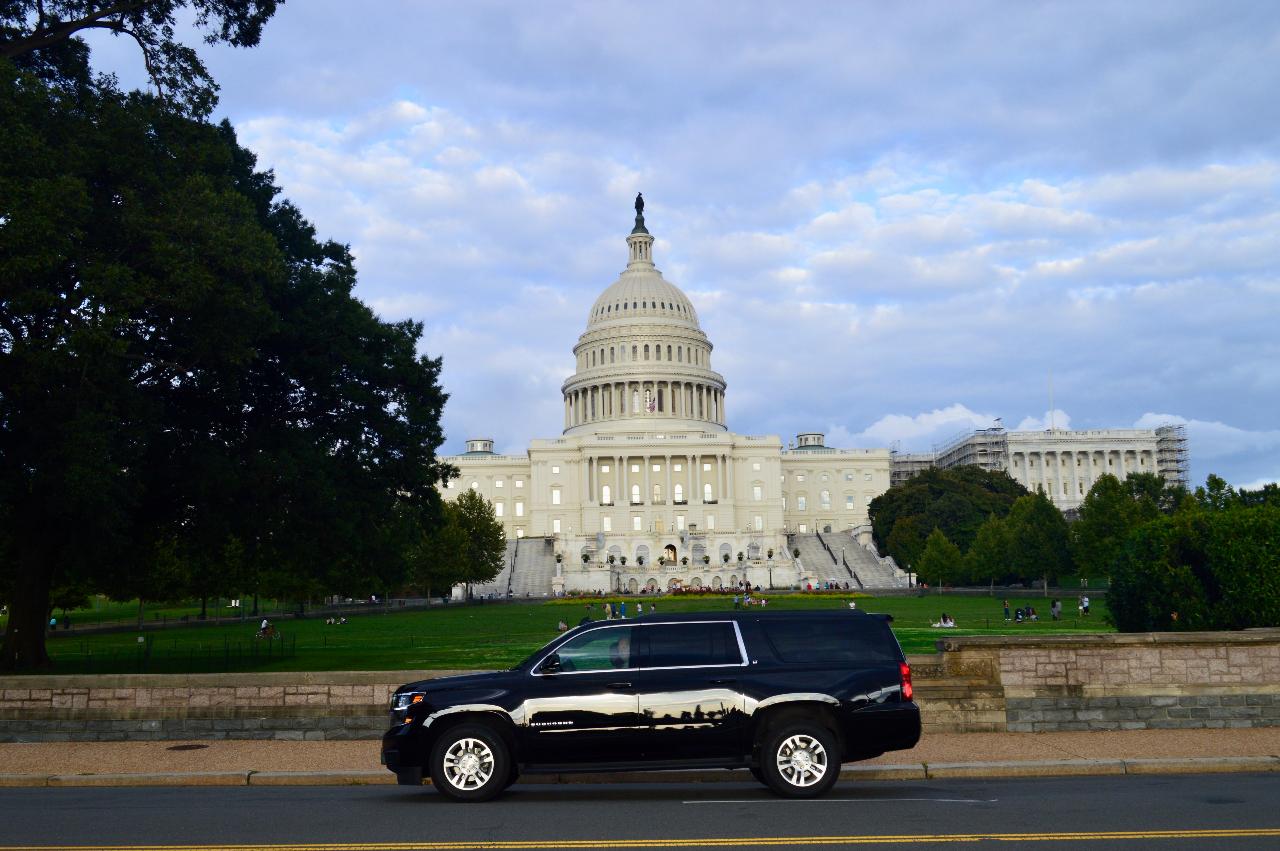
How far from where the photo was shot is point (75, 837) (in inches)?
428

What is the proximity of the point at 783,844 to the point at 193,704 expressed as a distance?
478 inches

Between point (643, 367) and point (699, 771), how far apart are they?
5369 inches

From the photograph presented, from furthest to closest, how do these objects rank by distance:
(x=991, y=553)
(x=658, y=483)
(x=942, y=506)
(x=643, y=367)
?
(x=643, y=367) < (x=658, y=483) < (x=942, y=506) < (x=991, y=553)

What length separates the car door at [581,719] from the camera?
12734 millimetres

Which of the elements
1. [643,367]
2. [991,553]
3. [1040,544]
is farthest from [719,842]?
[643,367]

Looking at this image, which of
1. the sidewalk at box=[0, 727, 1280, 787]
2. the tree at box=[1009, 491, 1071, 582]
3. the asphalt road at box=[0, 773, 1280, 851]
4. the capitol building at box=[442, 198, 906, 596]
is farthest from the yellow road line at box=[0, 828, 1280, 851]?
the capitol building at box=[442, 198, 906, 596]

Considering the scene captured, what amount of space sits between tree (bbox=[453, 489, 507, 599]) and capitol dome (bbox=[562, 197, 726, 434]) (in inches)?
2095

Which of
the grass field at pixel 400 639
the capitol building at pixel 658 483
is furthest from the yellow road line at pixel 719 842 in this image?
the capitol building at pixel 658 483

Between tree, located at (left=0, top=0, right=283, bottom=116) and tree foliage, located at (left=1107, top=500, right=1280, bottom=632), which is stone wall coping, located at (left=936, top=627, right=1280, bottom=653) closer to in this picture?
tree foliage, located at (left=1107, top=500, right=1280, bottom=632)

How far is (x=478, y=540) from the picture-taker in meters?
90.5

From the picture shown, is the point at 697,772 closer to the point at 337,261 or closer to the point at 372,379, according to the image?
the point at 372,379

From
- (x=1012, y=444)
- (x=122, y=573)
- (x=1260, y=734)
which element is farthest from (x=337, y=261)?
(x=1012, y=444)

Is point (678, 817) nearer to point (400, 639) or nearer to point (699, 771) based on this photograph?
point (699, 771)

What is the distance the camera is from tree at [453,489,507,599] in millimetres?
86456
